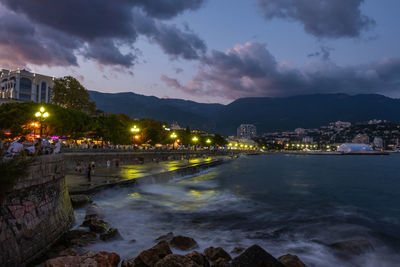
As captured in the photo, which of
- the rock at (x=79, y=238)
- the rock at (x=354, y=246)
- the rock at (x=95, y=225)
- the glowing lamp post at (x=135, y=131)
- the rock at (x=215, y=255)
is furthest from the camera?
the glowing lamp post at (x=135, y=131)

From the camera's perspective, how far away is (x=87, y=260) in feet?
26.0

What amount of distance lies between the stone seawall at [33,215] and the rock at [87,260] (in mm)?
1099

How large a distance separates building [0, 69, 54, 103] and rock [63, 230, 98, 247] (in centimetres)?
8461

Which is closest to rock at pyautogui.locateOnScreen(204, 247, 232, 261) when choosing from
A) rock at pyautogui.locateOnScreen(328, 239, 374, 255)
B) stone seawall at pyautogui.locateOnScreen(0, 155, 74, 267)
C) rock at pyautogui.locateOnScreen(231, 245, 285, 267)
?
rock at pyautogui.locateOnScreen(231, 245, 285, 267)

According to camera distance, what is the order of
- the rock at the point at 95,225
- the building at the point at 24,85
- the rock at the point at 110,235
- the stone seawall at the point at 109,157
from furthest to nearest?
the building at the point at 24,85 → the stone seawall at the point at 109,157 → the rock at the point at 95,225 → the rock at the point at 110,235

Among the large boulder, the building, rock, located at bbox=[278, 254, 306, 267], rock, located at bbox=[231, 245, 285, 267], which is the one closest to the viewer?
rock, located at bbox=[231, 245, 285, 267]

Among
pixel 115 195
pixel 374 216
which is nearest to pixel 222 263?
pixel 115 195

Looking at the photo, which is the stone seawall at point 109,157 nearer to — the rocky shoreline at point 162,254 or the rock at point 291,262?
the rocky shoreline at point 162,254

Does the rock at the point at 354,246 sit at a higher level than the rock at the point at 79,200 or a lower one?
lower

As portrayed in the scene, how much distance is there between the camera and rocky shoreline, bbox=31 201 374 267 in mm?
7721

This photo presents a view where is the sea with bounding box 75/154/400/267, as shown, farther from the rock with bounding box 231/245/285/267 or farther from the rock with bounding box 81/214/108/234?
the rock with bounding box 231/245/285/267

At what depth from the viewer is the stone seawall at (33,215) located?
7.56 m

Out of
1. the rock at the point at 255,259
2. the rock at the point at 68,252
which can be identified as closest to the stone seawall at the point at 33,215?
the rock at the point at 68,252

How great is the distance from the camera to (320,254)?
11820mm
